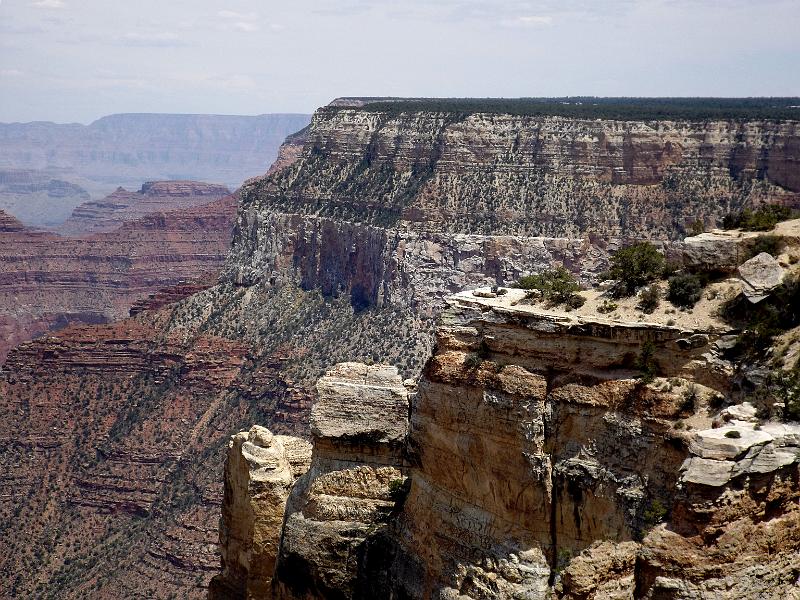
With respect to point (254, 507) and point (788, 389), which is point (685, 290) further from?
point (254, 507)

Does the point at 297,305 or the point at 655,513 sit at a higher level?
the point at 655,513

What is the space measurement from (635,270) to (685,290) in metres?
1.88

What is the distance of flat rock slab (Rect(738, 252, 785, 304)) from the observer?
26212 millimetres

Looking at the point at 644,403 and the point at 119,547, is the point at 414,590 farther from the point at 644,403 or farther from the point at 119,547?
the point at 119,547

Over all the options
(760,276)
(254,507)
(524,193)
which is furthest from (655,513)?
(524,193)

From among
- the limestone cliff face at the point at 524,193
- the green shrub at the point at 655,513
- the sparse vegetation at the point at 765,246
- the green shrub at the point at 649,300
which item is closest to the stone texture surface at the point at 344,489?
the green shrub at the point at 649,300

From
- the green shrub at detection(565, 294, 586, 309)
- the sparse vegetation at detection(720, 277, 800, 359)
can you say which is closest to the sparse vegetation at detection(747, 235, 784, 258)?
the sparse vegetation at detection(720, 277, 800, 359)

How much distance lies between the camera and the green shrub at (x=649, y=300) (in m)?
27.4

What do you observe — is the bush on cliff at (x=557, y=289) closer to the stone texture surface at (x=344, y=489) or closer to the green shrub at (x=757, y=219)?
the green shrub at (x=757, y=219)

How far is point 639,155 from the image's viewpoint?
10969cm

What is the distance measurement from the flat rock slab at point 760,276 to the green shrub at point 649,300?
173cm

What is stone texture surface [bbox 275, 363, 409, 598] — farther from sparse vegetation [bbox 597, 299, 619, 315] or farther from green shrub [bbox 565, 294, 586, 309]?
sparse vegetation [bbox 597, 299, 619, 315]

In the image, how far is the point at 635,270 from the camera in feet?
94.8

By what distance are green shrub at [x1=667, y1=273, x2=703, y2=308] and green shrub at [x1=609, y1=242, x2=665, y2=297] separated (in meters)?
1.17
